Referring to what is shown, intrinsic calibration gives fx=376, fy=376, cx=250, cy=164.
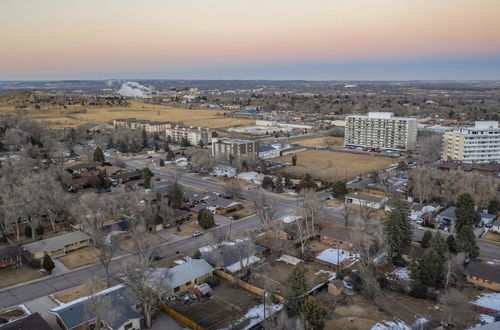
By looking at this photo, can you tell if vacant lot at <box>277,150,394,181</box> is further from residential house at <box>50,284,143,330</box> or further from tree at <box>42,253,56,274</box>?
residential house at <box>50,284,143,330</box>

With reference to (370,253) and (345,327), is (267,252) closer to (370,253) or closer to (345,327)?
(370,253)

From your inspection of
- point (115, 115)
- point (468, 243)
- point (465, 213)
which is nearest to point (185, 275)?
point (468, 243)

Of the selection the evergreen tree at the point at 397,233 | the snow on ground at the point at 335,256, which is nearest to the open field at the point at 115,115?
the snow on ground at the point at 335,256

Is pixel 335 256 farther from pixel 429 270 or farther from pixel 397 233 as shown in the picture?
pixel 429 270

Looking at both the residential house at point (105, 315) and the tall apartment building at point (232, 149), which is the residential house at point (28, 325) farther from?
the tall apartment building at point (232, 149)

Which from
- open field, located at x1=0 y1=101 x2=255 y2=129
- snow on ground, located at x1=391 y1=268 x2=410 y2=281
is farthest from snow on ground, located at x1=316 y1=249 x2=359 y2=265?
open field, located at x1=0 y1=101 x2=255 y2=129
